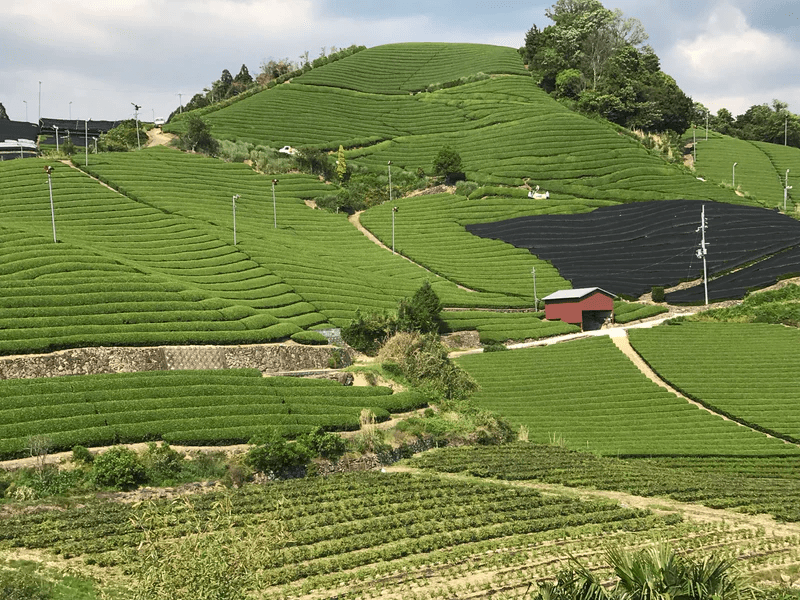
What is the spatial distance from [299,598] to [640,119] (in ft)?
380

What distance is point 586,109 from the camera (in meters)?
128

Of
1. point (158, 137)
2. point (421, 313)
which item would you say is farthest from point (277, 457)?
point (158, 137)

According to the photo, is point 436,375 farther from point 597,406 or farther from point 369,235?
point 369,235

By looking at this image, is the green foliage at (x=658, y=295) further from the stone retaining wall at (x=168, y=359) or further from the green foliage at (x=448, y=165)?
the stone retaining wall at (x=168, y=359)

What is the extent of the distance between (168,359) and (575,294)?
127 feet

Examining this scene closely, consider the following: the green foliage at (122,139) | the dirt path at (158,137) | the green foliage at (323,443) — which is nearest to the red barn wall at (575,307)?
the green foliage at (323,443)

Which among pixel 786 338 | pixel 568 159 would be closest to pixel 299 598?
pixel 786 338

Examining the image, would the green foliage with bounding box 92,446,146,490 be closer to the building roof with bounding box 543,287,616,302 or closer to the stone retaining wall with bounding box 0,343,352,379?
the stone retaining wall with bounding box 0,343,352,379

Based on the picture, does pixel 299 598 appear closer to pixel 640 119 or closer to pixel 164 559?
pixel 164 559

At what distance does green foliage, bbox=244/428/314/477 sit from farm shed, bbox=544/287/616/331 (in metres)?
41.5

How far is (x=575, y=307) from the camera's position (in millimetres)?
73250

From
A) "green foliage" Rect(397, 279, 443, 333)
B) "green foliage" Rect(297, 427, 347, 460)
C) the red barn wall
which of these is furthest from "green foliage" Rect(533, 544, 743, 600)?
the red barn wall

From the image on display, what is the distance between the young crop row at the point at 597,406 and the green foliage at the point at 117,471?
22.3 m

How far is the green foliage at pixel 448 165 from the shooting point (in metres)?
106
